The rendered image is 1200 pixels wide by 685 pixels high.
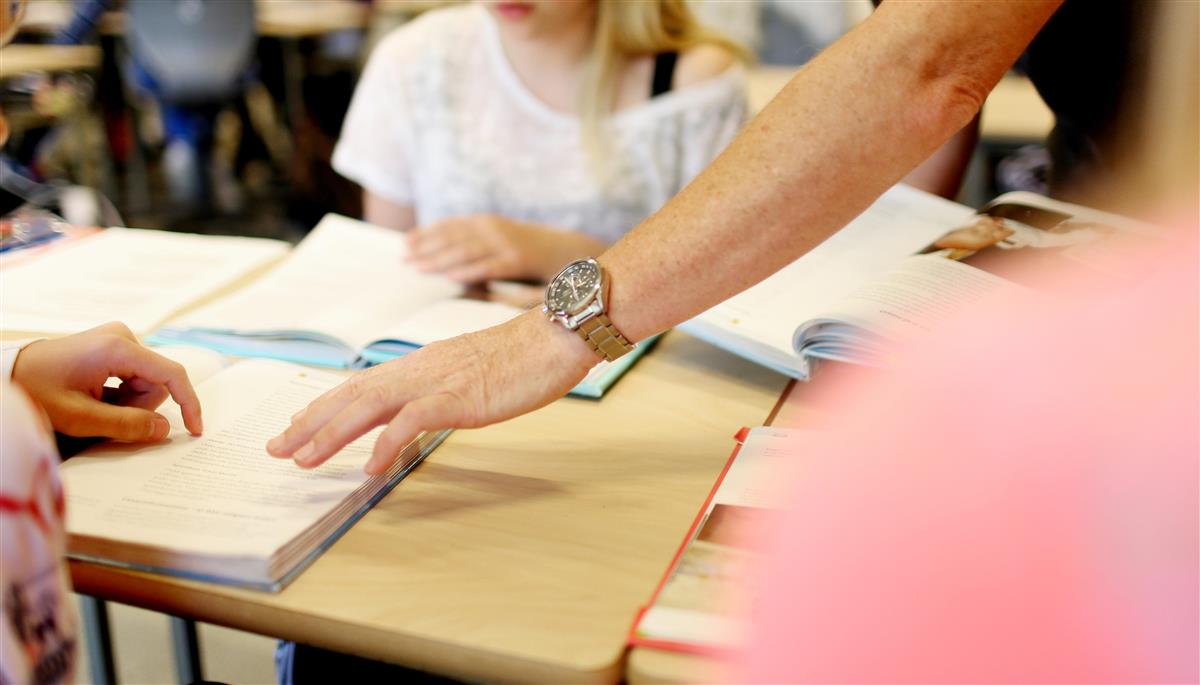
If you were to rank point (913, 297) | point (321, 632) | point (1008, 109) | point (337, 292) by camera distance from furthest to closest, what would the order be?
point (1008, 109) → point (337, 292) → point (913, 297) → point (321, 632)

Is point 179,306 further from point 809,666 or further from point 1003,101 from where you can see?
point 1003,101

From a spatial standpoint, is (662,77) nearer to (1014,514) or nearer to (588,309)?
(588,309)

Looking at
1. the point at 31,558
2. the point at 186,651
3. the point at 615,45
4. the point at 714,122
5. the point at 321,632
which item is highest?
the point at 615,45

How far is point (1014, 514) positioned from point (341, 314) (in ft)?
2.86

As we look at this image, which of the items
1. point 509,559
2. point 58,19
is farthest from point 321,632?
point 58,19

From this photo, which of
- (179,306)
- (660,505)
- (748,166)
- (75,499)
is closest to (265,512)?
(75,499)

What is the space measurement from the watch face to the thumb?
0.30 metres

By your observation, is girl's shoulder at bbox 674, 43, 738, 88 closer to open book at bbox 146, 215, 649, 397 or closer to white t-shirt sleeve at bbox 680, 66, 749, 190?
white t-shirt sleeve at bbox 680, 66, 749, 190

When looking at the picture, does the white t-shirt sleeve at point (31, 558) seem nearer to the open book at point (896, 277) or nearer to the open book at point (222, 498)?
A: the open book at point (222, 498)

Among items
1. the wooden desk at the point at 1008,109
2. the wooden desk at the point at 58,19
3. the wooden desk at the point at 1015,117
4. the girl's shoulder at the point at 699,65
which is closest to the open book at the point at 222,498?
the girl's shoulder at the point at 699,65

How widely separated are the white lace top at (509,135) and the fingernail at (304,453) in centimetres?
99

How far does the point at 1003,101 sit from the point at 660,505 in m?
3.06

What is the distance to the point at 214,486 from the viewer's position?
2.33 ft

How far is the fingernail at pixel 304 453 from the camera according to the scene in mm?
717
